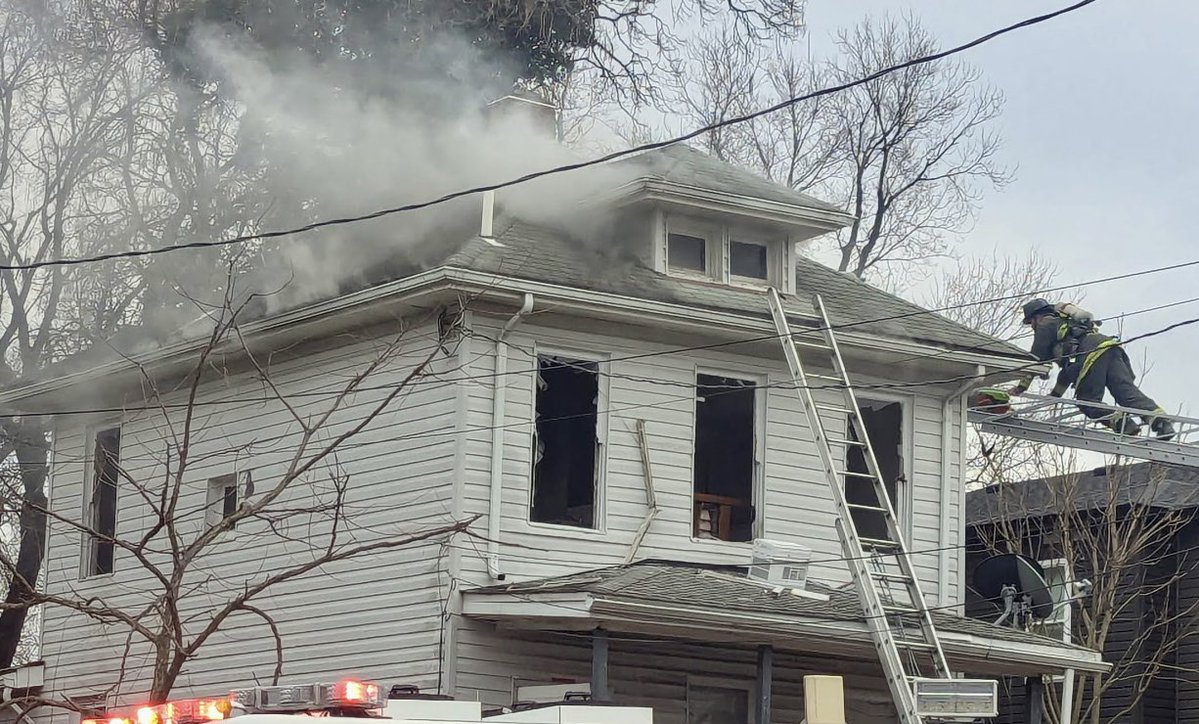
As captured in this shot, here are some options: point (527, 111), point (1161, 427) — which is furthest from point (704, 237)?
point (1161, 427)

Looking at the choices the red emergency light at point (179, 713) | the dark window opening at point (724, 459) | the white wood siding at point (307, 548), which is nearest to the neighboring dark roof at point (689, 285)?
the dark window opening at point (724, 459)

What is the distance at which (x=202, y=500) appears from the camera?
17625mm

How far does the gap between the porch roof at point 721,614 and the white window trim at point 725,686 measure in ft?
2.65

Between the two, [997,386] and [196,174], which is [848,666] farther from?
[196,174]

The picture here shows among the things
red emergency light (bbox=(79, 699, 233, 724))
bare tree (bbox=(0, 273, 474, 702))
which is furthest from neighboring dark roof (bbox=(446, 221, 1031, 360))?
red emergency light (bbox=(79, 699, 233, 724))

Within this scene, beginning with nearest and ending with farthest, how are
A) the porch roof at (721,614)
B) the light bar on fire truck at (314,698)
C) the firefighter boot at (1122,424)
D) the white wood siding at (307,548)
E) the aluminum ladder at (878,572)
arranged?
the light bar on fire truck at (314,698) → the porch roof at (721,614) → the aluminum ladder at (878,572) → the white wood siding at (307,548) → the firefighter boot at (1122,424)

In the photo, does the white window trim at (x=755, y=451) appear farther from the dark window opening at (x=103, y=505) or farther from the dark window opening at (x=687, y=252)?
the dark window opening at (x=103, y=505)

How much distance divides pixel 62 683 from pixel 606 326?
288 inches

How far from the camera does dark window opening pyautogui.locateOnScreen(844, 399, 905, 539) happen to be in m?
17.4

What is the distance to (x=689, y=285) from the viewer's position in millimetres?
16812

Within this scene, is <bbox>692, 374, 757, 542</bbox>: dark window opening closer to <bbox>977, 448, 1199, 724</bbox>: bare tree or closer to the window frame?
the window frame

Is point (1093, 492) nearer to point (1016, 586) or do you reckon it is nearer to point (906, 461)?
point (1016, 586)

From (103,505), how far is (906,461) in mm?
8258

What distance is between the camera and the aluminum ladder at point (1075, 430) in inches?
690
